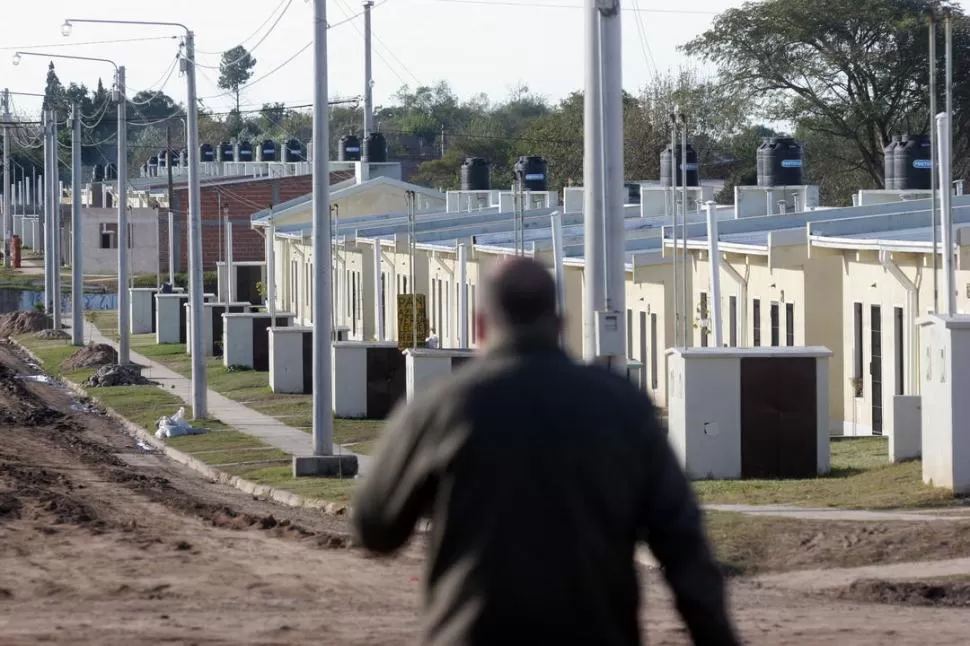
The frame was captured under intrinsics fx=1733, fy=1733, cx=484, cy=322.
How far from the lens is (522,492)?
14.0 feet

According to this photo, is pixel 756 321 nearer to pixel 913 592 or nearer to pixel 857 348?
pixel 857 348

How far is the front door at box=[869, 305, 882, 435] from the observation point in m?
24.7

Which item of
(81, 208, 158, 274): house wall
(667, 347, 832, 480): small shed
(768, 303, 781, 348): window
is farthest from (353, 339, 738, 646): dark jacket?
(81, 208, 158, 274): house wall

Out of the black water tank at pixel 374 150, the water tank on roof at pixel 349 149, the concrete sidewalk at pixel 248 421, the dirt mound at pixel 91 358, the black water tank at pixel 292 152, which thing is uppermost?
the black water tank at pixel 292 152

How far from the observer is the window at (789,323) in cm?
2681

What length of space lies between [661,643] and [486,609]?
6297mm

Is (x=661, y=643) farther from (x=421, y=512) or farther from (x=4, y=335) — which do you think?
(x=4, y=335)

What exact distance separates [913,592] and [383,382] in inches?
738

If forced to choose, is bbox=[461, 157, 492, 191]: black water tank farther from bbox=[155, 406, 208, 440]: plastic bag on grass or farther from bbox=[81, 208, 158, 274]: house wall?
bbox=[155, 406, 208, 440]: plastic bag on grass

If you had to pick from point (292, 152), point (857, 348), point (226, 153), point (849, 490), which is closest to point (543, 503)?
point (849, 490)

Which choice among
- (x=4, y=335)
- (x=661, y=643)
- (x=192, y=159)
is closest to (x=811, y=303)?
(x=192, y=159)

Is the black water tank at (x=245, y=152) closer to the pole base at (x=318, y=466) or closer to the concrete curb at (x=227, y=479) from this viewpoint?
the concrete curb at (x=227, y=479)

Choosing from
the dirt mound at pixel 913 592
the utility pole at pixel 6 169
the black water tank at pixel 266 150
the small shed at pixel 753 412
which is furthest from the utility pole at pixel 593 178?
the black water tank at pixel 266 150

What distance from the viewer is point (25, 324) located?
62719 mm
